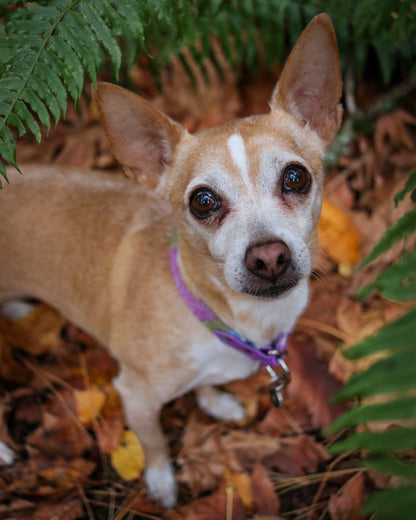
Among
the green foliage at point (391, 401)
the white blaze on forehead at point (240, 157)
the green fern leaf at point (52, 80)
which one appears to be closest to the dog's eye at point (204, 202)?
the white blaze on forehead at point (240, 157)

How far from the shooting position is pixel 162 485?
262 centimetres

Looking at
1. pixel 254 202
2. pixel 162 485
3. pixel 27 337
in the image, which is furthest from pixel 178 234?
pixel 27 337

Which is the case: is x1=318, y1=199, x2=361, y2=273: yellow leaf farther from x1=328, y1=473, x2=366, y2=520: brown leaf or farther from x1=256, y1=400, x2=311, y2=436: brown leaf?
x1=328, y1=473, x2=366, y2=520: brown leaf

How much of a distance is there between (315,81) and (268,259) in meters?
0.96

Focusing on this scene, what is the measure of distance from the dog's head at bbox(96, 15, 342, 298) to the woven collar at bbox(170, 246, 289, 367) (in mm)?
166

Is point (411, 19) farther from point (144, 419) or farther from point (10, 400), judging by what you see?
point (10, 400)

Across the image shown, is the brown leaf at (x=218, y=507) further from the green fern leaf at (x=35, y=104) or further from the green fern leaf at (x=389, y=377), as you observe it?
the green fern leaf at (x=35, y=104)

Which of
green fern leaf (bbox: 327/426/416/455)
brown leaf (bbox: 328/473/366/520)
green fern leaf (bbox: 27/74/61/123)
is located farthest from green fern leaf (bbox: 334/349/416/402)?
green fern leaf (bbox: 27/74/61/123)

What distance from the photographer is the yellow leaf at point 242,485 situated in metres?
2.57

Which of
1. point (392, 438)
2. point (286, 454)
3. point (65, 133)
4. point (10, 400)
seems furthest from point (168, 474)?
point (65, 133)

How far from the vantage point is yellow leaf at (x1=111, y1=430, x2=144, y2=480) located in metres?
2.77

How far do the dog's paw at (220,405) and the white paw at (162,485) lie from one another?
1.48 feet

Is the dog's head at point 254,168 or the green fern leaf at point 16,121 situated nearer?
→ the dog's head at point 254,168

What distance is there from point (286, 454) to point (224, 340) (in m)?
1.04
